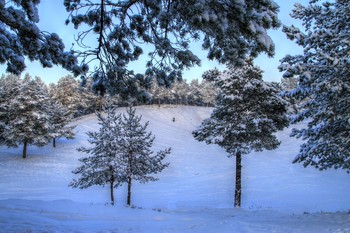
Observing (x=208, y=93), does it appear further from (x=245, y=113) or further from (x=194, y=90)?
(x=245, y=113)

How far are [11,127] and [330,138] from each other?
3454cm

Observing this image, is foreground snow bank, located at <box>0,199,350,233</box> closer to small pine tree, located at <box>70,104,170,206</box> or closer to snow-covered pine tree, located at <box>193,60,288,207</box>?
snow-covered pine tree, located at <box>193,60,288,207</box>

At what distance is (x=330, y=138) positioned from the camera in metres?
11.1

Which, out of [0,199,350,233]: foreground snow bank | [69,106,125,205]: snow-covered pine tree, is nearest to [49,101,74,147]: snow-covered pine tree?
[69,106,125,205]: snow-covered pine tree

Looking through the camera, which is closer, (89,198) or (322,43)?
(322,43)

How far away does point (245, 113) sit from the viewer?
17156 mm

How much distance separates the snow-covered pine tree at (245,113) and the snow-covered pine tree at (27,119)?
85.8ft

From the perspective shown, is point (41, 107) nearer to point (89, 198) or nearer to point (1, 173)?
point (1, 173)

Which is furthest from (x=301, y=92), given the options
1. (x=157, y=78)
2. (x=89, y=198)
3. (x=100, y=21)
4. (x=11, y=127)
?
(x=11, y=127)

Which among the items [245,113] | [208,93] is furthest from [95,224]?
[208,93]

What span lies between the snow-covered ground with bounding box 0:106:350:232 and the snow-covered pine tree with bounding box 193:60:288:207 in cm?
380

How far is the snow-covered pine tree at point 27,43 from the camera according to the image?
16.1 feet

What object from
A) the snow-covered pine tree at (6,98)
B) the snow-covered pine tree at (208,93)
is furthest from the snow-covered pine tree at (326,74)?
the snow-covered pine tree at (208,93)

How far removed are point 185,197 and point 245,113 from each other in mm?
9650
